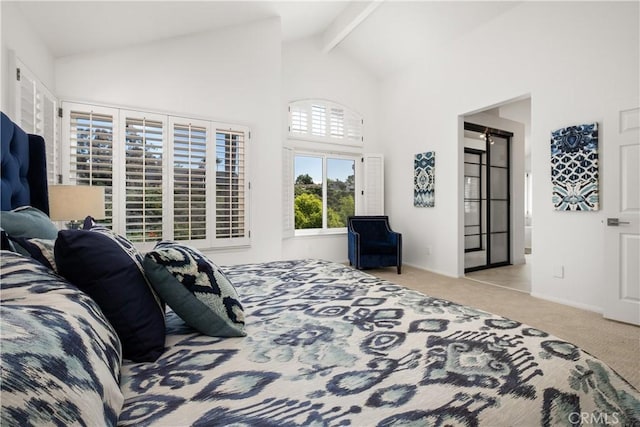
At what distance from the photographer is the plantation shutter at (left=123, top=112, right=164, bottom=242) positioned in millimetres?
3408

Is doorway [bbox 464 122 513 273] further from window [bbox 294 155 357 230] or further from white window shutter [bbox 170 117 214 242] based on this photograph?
white window shutter [bbox 170 117 214 242]

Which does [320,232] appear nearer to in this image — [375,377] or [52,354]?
[375,377]

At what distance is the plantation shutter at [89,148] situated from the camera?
313 cm

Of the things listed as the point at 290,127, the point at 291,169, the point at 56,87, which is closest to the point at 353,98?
the point at 290,127

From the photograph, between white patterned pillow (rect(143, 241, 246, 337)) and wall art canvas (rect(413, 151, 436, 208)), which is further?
wall art canvas (rect(413, 151, 436, 208))

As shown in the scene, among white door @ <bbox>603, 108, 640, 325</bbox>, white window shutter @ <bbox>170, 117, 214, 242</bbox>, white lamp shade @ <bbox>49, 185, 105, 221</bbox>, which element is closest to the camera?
white lamp shade @ <bbox>49, 185, 105, 221</bbox>

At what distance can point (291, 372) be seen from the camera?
0.88m

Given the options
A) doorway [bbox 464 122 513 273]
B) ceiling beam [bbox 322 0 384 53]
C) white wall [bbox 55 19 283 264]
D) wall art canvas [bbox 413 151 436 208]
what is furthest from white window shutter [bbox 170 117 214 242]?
doorway [bbox 464 122 513 273]

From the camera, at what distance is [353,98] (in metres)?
5.84

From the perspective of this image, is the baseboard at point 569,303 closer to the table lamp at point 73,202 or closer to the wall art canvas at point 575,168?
the wall art canvas at point 575,168

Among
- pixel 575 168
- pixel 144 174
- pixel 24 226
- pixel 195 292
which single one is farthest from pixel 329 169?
pixel 195 292

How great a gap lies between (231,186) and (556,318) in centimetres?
364

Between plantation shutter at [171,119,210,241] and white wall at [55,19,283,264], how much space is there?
0.24 m

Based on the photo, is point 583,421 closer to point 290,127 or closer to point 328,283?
point 328,283
